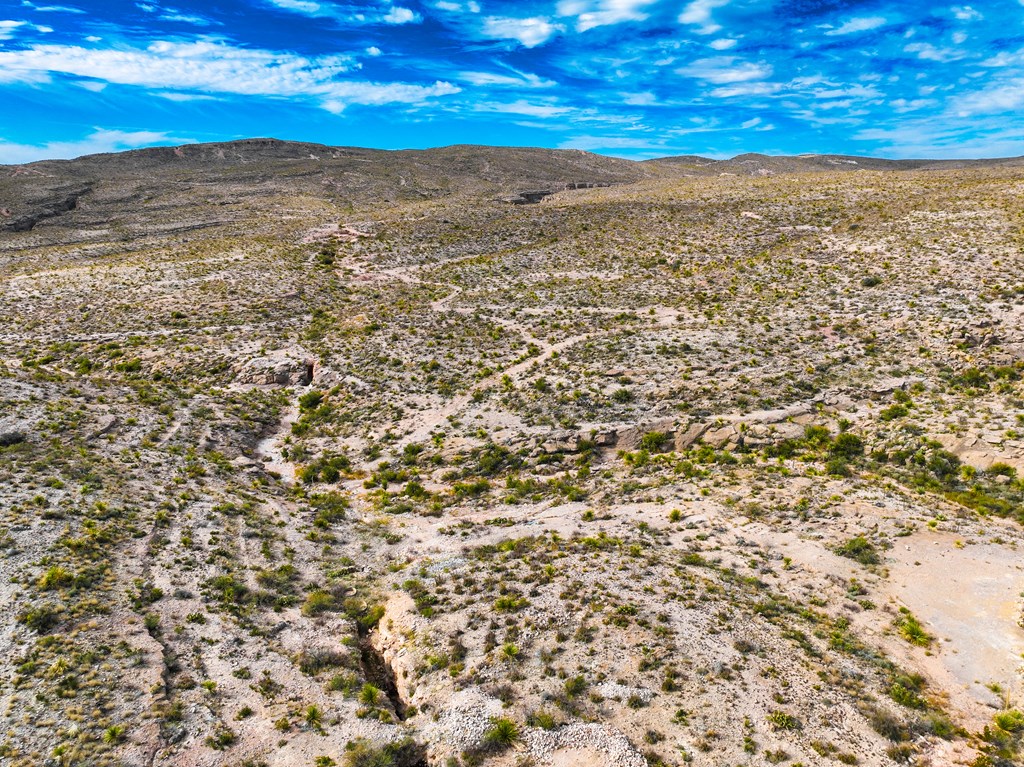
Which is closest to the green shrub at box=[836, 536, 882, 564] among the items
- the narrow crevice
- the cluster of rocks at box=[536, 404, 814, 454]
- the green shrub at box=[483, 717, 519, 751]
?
the cluster of rocks at box=[536, 404, 814, 454]

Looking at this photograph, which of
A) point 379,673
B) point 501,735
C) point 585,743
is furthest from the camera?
point 379,673

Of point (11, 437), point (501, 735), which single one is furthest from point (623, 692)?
point (11, 437)

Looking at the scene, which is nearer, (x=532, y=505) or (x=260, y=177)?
(x=532, y=505)

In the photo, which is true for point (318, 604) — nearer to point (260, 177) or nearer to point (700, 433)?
point (700, 433)

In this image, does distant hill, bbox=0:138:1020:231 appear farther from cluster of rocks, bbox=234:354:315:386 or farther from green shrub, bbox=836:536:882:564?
green shrub, bbox=836:536:882:564

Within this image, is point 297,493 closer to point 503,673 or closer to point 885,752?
point 503,673

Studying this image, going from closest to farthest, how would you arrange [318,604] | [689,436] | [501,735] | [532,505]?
[501,735] → [318,604] → [532,505] → [689,436]
